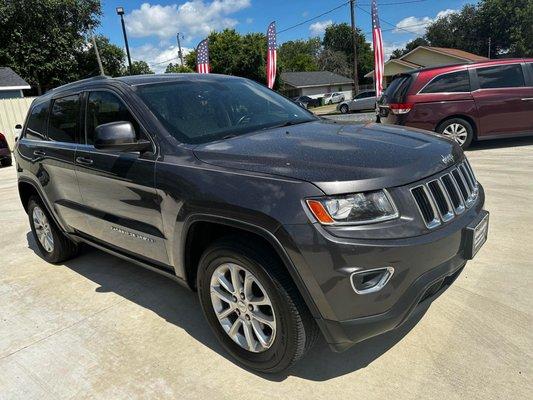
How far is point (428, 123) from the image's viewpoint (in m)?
8.38

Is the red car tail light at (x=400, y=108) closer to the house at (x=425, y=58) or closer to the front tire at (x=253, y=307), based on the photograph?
the front tire at (x=253, y=307)

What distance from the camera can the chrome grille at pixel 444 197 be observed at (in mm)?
2301

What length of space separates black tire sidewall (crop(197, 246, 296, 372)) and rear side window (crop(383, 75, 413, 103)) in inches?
271

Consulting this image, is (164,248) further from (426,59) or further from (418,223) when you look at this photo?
(426,59)

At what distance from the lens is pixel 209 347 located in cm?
299

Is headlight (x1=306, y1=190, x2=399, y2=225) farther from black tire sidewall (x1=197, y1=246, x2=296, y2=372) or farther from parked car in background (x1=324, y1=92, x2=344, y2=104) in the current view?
parked car in background (x1=324, y1=92, x2=344, y2=104)

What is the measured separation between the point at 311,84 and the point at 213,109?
204ft

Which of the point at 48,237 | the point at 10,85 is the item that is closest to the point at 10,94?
the point at 10,85

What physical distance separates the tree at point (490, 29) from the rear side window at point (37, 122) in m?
59.7

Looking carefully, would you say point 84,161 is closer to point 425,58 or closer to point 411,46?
point 425,58

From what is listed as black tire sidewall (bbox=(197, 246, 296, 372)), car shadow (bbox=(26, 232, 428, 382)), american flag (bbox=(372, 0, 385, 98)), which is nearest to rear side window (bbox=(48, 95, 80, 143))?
car shadow (bbox=(26, 232, 428, 382))

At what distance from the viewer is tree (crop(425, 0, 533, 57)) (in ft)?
178

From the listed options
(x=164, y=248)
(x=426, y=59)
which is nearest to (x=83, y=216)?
(x=164, y=248)

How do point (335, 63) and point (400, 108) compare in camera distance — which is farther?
point (335, 63)
